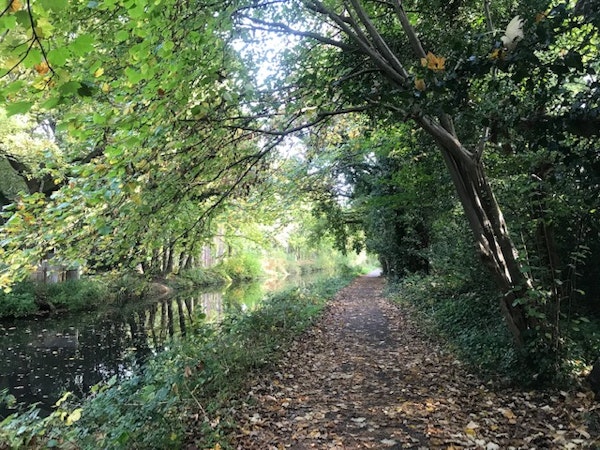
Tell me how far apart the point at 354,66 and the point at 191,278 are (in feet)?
85.8

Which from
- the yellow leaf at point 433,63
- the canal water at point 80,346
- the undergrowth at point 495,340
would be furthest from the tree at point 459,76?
the canal water at point 80,346

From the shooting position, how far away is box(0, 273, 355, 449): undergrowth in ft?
15.2

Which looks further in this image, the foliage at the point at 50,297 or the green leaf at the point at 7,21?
the foliage at the point at 50,297

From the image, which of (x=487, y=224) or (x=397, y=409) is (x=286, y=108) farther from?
(x=397, y=409)

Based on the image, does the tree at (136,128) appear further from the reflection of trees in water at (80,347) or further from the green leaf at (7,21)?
the reflection of trees in water at (80,347)

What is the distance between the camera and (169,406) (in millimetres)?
4961

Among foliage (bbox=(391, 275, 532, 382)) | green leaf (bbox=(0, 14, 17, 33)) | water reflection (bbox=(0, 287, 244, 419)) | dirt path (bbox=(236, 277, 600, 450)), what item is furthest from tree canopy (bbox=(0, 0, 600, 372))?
water reflection (bbox=(0, 287, 244, 419))

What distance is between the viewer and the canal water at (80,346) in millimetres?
9266

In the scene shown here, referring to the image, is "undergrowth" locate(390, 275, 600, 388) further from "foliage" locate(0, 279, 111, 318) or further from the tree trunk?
"foliage" locate(0, 279, 111, 318)

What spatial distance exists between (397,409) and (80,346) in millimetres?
11080

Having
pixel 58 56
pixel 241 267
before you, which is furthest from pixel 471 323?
pixel 241 267

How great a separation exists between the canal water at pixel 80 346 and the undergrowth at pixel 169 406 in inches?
28.0

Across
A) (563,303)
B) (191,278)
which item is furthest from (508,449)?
(191,278)

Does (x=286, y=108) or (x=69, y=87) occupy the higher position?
(x=286, y=108)
